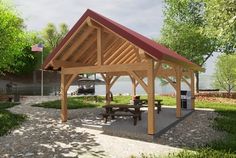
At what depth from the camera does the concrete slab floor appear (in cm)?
1132

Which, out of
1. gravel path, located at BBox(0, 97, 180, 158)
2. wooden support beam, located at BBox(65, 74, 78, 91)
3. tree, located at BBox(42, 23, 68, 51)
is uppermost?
tree, located at BBox(42, 23, 68, 51)

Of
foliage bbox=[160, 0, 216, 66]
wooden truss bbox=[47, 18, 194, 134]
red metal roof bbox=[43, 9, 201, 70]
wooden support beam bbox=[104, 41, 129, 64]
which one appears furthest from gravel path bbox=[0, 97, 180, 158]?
foliage bbox=[160, 0, 216, 66]

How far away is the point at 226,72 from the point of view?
146ft

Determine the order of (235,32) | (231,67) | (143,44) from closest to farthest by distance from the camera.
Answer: (143,44), (235,32), (231,67)

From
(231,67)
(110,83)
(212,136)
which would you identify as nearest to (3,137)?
(212,136)

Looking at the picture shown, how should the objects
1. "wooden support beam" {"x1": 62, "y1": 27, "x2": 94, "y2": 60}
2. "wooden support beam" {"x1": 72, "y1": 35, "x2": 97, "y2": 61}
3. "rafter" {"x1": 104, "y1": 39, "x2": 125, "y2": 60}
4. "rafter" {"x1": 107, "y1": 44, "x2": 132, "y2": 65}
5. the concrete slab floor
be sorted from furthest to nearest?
"rafter" {"x1": 107, "y1": 44, "x2": 132, "y2": 65} → "rafter" {"x1": 104, "y1": 39, "x2": 125, "y2": 60} → "wooden support beam" {"x1": 72, "y1": 35, "x2": 97, "y2": 61} → "wooden support beam" {"x1": 62, "y1": 27, "x2": 94, "y2": 60} → the concrete slab floor

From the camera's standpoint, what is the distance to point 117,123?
13617 mm

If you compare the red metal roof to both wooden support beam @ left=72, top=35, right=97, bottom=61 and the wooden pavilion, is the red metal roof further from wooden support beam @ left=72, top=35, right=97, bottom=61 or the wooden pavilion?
wooden support beam @ left=72, top=35, right=97, bottom=61

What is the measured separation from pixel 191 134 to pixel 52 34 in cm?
A: 6148

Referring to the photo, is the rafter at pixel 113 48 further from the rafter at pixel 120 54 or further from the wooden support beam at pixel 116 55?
the rafter at pixel 120 54

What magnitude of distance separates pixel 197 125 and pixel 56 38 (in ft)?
195

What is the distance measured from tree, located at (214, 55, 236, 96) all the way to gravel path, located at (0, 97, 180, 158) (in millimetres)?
35343

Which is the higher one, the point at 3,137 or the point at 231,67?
the point at 231,67

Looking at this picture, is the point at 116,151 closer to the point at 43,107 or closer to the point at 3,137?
the point at 3,137
